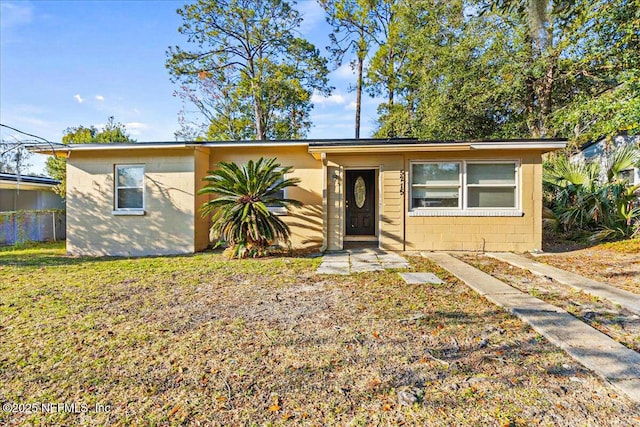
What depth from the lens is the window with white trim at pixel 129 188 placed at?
8844 mm

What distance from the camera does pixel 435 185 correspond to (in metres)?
8.27

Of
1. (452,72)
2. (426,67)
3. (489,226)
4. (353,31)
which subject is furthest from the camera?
(353,31)

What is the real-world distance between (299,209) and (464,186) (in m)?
4.19

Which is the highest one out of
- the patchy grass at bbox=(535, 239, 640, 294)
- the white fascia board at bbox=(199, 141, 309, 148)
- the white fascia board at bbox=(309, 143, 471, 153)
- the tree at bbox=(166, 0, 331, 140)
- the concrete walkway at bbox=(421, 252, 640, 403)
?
the tree at bbox=(166, 0, 331, 140)

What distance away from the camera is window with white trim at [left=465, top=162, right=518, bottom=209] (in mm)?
8102

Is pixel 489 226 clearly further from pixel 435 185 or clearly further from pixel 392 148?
pixel 392 148

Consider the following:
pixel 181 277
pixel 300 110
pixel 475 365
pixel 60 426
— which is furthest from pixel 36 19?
pixel 300 110

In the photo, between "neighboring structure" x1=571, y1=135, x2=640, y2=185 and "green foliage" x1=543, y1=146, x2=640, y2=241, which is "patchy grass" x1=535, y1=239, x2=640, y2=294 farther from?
"neighboring structure" x1=571, y1=135, x2=640, y2=185

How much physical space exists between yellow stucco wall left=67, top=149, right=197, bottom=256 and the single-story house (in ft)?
0.09

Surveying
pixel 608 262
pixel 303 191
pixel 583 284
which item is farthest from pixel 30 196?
pixel 608 262

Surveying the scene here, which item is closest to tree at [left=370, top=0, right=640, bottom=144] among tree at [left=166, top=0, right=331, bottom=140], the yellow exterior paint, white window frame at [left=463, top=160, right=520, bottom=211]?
white window frame at [left=463, top=160, right=520, bottom=211]

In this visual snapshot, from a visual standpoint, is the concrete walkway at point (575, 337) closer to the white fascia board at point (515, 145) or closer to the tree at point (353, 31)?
the white fascia board at point (515, 145)

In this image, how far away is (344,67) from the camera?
73.7ft

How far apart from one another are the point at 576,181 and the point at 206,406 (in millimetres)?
11278
